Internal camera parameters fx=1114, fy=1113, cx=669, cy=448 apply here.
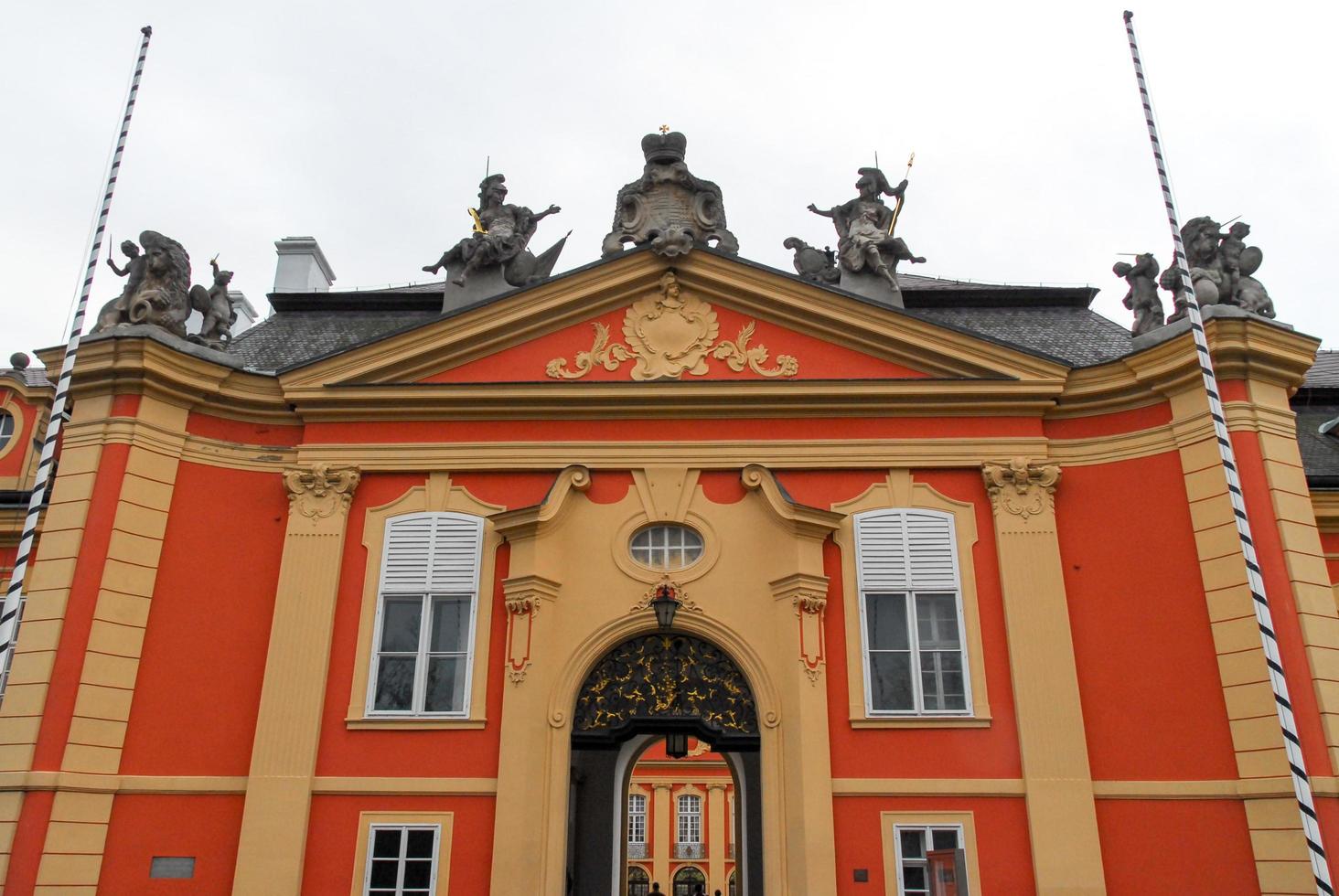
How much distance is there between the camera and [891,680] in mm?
12836

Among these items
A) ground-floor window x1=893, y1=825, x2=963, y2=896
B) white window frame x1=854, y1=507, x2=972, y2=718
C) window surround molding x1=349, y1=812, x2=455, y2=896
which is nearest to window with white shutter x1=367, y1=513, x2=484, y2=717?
window surround molding x1=349, y1=812, x2=455, y2=896

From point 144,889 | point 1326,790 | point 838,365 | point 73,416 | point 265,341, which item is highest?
point 265,341

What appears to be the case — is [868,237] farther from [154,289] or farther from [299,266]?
[299,266]

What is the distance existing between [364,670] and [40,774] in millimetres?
3453

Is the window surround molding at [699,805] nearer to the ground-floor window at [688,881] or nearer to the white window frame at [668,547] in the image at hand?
the ground-floor window at [688,881]

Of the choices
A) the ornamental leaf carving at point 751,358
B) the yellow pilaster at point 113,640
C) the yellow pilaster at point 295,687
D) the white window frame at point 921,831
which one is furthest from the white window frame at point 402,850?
the ornamental leaf carving at point 751,358

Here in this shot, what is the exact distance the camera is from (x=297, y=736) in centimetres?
1264

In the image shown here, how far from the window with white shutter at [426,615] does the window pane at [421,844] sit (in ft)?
4.29

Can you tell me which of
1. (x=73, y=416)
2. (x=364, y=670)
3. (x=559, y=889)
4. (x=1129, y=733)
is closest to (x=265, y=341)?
(x=73, y=416)

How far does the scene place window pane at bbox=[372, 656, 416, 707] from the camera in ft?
42.6

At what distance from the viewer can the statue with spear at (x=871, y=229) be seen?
50.0ft

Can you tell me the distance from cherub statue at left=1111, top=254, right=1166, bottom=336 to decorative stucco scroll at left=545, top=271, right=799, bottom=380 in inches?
170

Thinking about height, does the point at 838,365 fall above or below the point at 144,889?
above

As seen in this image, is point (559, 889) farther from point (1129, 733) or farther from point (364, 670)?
point (1129, 733)
